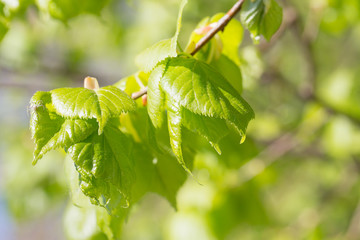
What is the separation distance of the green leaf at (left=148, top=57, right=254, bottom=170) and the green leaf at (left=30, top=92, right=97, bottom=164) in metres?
0.12

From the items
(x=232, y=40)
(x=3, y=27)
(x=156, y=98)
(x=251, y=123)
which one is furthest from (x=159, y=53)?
(x=251, y=123)

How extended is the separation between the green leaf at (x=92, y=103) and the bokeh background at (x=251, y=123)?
431mm

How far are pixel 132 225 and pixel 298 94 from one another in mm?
3487

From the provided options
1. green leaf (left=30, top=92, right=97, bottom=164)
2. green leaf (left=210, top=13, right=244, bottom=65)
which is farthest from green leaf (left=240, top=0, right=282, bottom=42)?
green leaf (left=30, top=92, right=97, bottom=164)

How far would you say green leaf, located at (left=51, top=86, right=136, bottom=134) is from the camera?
0.79m

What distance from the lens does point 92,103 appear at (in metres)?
0.81

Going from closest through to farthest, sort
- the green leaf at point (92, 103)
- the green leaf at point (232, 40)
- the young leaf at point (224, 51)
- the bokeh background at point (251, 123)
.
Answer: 1. the green leaf at point (92, 103)
2. the young leaf at point (224, 51)
3. the green leaf at point (232, 40)
4. the bokeh background at point (251, 123)

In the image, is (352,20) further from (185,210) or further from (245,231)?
(245,231)

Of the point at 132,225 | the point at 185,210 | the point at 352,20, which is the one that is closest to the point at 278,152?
the point at 185,210

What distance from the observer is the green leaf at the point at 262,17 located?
0.98 m

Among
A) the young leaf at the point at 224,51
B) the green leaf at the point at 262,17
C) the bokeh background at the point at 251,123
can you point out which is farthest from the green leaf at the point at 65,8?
the green leaf at the point at 262,17

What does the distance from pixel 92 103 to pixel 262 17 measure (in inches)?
15.5

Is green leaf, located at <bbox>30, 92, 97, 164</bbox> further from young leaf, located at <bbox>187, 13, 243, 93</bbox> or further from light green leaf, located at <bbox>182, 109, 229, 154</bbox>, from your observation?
young leaf, located at <bbox>187, 13, 243, 93</bbox>

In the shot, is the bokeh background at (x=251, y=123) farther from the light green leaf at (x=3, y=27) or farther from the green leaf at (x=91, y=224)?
the green leaf at (x=91, y=224)
